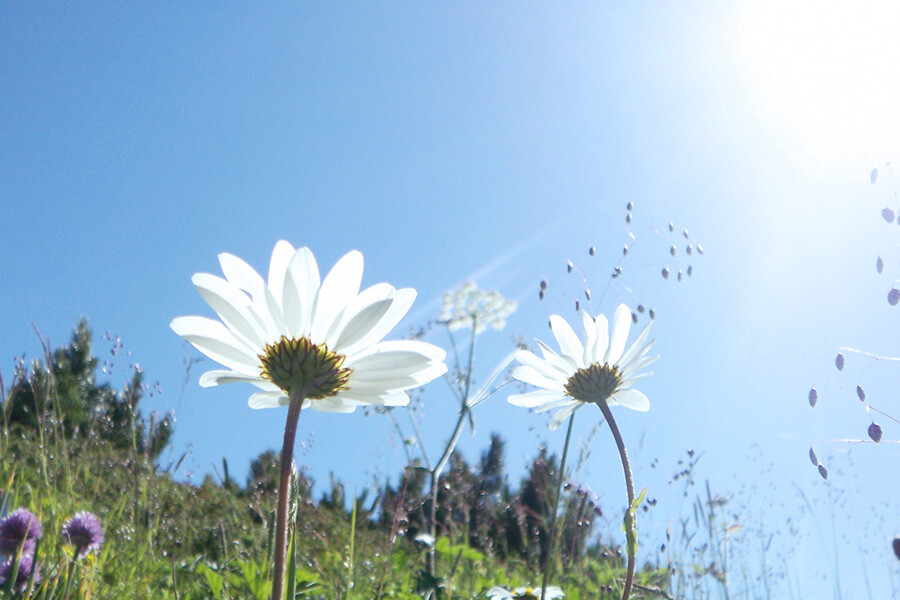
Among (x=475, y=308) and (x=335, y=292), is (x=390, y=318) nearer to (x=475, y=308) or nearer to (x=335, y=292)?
(x=335, y=292)

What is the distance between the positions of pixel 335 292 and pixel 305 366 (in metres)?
0.12

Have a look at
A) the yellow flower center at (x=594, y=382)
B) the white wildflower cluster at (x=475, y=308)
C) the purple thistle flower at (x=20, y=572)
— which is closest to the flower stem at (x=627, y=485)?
the yellow flower center at (x=594, y=382)

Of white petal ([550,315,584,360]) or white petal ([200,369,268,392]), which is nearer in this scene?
white petal ([200,369,268,392])

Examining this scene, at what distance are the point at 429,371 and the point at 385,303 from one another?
0.13 m

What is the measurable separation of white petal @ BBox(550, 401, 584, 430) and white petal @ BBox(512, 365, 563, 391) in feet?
0.20

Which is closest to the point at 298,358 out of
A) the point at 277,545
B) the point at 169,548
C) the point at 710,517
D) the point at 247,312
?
the point at 247,312

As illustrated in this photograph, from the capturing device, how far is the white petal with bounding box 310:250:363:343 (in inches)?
44.1

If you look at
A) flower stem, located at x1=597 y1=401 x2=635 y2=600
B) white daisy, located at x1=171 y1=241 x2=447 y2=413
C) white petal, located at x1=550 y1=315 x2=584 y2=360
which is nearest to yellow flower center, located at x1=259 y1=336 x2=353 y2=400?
white daisy, located at x1=171 y1=241 x2=447 y2=413

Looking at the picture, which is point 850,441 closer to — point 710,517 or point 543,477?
point 710,517

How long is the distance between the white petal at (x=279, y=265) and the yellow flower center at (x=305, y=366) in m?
0.08

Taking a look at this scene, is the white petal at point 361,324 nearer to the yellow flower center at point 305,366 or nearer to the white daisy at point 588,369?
the yellow flower center at point 305,366

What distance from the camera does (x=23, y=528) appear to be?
5.25ft

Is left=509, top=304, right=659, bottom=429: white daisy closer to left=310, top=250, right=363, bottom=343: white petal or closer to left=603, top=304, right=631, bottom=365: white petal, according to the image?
left=603, top=304, right=631, bottom=365: white petal

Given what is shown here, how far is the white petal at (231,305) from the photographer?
1024 mm
